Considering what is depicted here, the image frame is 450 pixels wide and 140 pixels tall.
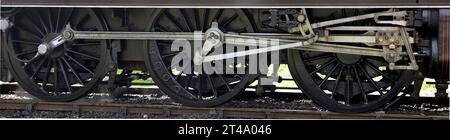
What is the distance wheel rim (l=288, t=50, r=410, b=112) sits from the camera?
612cm

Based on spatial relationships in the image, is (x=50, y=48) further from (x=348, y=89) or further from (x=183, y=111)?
(x=348, y=89)

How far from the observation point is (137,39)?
20.9ft

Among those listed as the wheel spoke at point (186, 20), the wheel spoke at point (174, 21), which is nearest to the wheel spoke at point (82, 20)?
the wheel spoke at point (174, 21)

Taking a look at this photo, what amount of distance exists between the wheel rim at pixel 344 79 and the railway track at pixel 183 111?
0.22 metres

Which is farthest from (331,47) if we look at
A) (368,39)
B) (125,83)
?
(125,83)

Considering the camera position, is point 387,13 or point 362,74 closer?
point 387,13

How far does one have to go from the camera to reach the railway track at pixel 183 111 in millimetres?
5934

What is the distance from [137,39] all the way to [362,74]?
103 inches

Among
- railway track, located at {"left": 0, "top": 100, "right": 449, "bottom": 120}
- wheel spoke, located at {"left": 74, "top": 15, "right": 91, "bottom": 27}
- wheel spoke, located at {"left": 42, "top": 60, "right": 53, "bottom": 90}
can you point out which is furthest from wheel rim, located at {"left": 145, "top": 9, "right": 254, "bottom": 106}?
wheel spoke, located at {"left": 42, "top": 60, "right": 53, "bottom": 90}

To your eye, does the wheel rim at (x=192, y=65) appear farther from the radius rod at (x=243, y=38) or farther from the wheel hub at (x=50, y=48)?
the wheel hub at (x=50, y=48)

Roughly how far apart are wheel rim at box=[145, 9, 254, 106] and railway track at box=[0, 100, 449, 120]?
0.51ft
